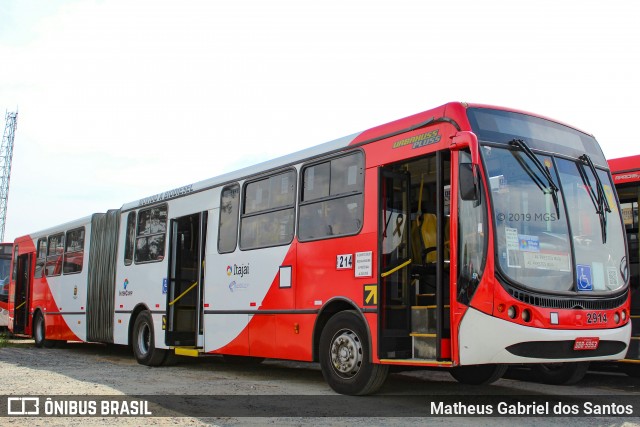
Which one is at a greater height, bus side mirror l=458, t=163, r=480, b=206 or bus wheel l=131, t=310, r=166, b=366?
bus side mirror l=458, t=163, r=480, b=206

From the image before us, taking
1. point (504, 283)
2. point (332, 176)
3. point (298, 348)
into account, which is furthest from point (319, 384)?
point (504, 283)

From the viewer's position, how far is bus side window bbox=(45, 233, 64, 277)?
1770 centimetres

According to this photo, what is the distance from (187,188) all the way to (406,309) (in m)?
5.92

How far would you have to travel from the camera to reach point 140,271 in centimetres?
1365

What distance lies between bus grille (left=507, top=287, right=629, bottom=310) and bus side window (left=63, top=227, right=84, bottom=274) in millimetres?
12058

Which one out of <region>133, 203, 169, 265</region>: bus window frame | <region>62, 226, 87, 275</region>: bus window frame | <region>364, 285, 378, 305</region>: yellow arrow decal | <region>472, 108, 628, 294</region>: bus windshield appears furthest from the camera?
<region>62, 226, 87, 275</region>: bus window frame

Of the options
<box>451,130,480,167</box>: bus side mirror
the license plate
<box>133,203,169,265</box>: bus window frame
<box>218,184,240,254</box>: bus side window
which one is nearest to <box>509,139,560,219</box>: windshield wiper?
<box>451,130,480,167</box>: bus side mirror

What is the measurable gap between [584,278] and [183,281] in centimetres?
750

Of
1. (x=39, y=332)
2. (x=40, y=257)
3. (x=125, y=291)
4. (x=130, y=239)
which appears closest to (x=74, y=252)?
(x=40, y=257)

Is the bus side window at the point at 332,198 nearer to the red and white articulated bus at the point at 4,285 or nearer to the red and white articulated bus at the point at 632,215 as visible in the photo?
the red and white articulated bus at the point at 632,215

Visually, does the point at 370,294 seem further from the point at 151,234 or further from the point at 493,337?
the point at 151,234

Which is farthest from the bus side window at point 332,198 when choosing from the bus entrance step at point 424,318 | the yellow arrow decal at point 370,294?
the bus entrance step at point 424,318

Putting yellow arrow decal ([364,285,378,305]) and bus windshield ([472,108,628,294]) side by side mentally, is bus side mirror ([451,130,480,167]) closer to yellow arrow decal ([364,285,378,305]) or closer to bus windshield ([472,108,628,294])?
bus windshield ([472,108,628,294])

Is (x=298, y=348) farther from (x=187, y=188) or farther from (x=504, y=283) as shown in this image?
(x=187, y=188)
